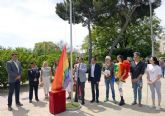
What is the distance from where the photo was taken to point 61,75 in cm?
1062

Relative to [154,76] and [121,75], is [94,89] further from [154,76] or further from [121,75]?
[154,76]

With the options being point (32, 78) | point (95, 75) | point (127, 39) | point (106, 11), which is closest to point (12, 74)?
point (32, 78)

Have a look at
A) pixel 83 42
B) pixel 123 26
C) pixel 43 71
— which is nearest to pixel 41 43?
pixel 83 42

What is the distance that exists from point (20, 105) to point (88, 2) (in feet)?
78.9

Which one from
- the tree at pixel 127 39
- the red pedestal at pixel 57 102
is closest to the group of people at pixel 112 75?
the red pedestal at pixel 57 102

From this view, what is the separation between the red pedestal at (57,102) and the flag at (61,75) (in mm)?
334

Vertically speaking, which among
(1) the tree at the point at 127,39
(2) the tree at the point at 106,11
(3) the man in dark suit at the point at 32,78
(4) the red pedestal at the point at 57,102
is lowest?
(4) the red pedestal at the point at 57,102

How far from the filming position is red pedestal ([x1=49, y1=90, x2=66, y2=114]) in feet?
32.5

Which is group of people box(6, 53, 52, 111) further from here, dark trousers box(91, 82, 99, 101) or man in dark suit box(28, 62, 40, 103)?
dark trousers box(91, 82, 99, 101)

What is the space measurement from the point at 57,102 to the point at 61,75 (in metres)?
1.09

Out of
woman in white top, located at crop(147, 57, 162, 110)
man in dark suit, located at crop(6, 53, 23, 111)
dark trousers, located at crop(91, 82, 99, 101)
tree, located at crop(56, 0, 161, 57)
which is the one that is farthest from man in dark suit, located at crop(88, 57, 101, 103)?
tree, located at crop(56, 0, 161, 57)

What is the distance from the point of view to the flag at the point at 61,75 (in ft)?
34.1

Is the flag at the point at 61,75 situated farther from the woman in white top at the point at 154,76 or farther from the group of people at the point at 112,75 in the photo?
the woman in white top at the point at 154,76

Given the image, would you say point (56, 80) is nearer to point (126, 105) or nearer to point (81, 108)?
point (81, 108)
